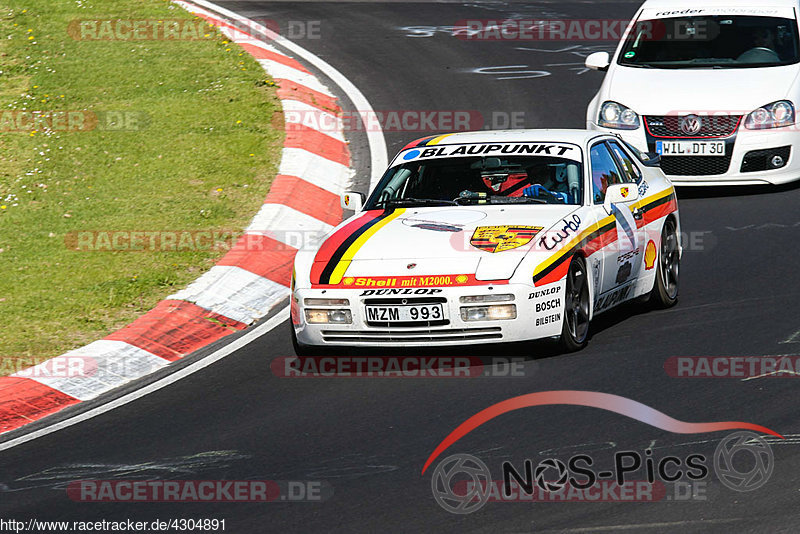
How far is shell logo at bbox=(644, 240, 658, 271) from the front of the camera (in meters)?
9.50

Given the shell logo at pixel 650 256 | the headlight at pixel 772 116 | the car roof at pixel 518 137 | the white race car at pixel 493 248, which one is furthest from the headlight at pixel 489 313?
the headlight at pixel 772 116

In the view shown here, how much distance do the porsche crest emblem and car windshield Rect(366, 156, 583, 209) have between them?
0.63 metres

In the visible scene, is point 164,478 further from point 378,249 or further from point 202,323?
point 202,323

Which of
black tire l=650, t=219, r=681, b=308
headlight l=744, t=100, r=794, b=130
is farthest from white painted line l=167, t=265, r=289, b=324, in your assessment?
headlight l=744, t=100, r=794, b=130

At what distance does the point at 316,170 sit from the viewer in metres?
13.6

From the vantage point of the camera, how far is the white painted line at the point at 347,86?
14156 millimetres

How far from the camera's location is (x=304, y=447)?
273 inches

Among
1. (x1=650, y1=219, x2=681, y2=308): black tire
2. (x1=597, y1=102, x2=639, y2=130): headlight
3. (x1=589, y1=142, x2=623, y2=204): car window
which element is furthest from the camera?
(x1=597, y1=102, x2=639, y2=130): headlight

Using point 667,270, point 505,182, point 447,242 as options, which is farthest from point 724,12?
point 447,242

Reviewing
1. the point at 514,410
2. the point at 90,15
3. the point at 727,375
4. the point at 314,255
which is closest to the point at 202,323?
the point at 314,255

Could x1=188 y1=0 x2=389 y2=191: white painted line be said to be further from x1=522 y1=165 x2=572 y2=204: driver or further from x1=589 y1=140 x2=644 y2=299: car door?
x1=522 y1=165 x2=572 y2=204: driver

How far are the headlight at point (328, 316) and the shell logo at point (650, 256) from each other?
2.47 m

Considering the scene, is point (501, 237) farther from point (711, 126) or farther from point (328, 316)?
point (711, 126)

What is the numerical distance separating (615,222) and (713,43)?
18.2 ft
